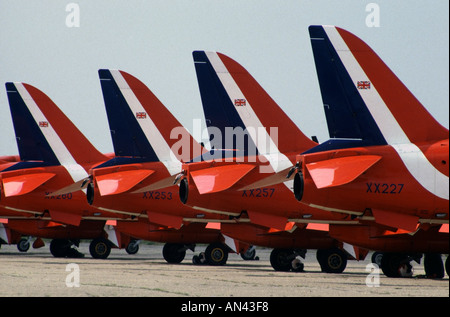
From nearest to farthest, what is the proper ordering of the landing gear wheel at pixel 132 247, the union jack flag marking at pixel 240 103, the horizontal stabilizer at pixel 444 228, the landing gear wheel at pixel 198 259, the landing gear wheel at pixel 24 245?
the horizontal stabilizer at pixel 444 228 → the union jack flag marking at pixel 240 103 → the landing gear wheel at pixel 198 259 → the landing gear wheel at pixel 132 247 → the landing gear wheel at pixel 24 245

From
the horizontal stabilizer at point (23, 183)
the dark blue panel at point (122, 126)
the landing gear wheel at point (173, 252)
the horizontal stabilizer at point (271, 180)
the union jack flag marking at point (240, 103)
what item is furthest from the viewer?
the horizontal stabilizer at point (23, 183)

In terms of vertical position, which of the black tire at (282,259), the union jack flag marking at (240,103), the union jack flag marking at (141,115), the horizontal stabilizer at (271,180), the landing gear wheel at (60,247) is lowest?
the landing gear wheel at (60,247)

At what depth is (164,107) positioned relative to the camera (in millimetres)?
29141

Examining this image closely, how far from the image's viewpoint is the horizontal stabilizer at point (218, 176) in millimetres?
22859

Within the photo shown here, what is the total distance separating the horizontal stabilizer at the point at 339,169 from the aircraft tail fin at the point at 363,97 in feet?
2.09

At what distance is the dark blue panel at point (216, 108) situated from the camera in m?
24.1

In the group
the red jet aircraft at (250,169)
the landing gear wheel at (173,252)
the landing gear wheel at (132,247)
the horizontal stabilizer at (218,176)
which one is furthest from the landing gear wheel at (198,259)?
the landing gear wheel at (132,247)

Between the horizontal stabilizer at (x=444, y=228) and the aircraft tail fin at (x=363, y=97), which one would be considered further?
the horizontal stabilizer at (x=444, y=228)

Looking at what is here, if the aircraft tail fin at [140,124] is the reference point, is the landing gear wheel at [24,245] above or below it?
below

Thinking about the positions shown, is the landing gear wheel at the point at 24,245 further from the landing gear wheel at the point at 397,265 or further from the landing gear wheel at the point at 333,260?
the landing gear wheel at the point at 397,265

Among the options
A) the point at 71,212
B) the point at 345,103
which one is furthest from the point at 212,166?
the point at 71,212

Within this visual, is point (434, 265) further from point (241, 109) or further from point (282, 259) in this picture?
point (241, 109)

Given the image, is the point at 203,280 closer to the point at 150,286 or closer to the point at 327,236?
the point at 150,286

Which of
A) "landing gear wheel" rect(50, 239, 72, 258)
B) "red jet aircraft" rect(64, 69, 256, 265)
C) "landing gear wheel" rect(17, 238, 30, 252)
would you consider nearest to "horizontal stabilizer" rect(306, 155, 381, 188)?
"red jet aircraft" rect(64, 69, 256, 265)
